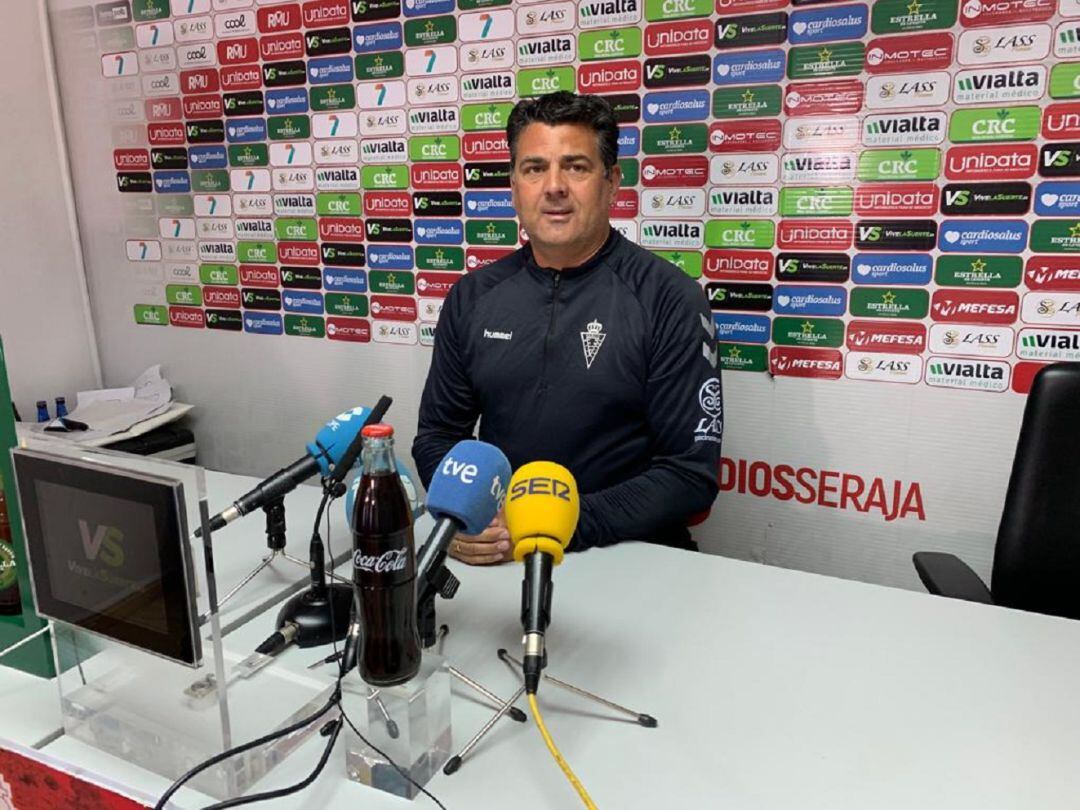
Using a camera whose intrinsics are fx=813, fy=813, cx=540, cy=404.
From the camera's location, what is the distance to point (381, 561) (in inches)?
32.7

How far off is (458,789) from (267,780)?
22 centimetres

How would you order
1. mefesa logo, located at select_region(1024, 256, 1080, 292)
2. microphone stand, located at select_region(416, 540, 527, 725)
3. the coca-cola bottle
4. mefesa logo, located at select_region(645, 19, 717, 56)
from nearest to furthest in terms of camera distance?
the coca-cola bottle → microphone stand, located at select_region(416, 540, 527, 725) → mefesa logo, located at select_region(1024, 256, 1080, 292) → mefesa logo, located at select_region(645, 19, 717, 56)

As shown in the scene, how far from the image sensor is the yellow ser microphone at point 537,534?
0.85 metres

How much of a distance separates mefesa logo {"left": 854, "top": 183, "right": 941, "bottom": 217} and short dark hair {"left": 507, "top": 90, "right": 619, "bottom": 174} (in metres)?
0.66

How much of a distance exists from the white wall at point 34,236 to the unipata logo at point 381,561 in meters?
2.61

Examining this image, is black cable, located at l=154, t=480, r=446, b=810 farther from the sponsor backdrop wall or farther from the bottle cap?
the sponsor backdrop wall

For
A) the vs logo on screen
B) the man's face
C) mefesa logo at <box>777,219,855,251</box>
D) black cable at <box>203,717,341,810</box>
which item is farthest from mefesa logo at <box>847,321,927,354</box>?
the vs logo on screen

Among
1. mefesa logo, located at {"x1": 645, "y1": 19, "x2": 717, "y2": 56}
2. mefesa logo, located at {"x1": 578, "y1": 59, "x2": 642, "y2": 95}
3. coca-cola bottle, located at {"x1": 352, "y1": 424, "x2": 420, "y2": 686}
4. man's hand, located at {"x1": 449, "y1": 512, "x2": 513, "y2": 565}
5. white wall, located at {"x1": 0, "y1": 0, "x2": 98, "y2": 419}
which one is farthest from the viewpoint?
white wall, located at {"x1": 0, "y1": 0, "x2": 98, "y2": 419}

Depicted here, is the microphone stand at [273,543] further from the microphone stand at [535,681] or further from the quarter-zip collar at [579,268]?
the quarter-zip collar at [579,268]

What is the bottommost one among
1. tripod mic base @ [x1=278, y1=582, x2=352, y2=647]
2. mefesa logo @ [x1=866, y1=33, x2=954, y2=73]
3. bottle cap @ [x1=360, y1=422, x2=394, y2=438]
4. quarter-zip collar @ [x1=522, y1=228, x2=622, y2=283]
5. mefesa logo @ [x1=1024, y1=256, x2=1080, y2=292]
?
tripod mic base @ [x1=278, y1=582, x2=352, y2=647]

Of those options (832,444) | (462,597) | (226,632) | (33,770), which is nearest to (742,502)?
(832,444)

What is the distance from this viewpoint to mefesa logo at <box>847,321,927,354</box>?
79.1 inches

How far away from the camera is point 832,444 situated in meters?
2.15

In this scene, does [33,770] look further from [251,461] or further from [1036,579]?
[251,461]
